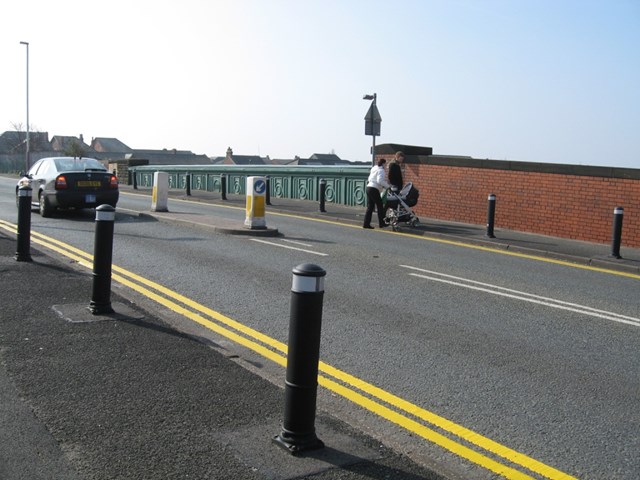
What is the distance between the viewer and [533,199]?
16.6m

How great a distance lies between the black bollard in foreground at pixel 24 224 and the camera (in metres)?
10.1

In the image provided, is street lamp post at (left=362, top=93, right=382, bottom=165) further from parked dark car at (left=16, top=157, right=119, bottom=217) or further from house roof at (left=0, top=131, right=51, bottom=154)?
house roof at (left=0, top=131, right=51, bottom=154)

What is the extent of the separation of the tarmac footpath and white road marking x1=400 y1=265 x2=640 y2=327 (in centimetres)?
452

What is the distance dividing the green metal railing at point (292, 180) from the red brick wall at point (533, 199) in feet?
10.5

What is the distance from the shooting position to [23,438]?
4.12m

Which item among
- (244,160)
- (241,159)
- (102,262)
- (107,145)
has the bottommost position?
(102,262)

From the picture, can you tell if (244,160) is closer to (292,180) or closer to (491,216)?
(292,180)

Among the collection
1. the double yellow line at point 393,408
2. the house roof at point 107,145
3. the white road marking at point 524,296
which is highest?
the house roof at point 107,145

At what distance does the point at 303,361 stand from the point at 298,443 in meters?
0.46

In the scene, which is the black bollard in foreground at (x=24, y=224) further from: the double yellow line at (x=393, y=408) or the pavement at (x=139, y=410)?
the double yellow line at (x=393, y=408)

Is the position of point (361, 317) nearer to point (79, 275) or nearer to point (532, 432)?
point (532, 432)

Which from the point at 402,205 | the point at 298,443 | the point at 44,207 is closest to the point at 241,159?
the point at 44,207

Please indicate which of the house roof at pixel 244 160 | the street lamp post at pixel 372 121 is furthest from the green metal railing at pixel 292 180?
the house roof at pixel 244 160

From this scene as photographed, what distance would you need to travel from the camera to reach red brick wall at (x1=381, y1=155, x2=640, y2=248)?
14.9 meters
